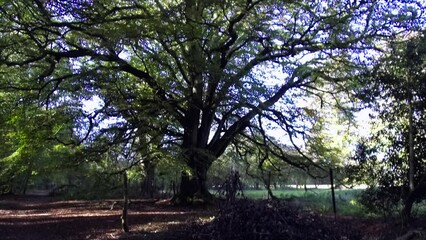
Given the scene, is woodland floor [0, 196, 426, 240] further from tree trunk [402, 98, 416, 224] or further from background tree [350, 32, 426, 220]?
background tree [350, 32, 426, 220]

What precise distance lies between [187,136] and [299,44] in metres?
6.46

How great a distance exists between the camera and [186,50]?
51.3ft

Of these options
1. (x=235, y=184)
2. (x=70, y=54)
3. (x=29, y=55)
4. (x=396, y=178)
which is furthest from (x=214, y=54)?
(x=235, y=184)

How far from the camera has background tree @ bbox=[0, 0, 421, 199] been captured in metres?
12.4

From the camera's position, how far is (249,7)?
43.9 ft

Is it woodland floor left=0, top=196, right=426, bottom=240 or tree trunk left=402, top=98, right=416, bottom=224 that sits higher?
tree trunk left=402, top=98, right=416, bottom=224

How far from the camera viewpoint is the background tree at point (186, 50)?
12.4m

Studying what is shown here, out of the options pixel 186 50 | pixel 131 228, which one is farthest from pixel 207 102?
pixel 131 228

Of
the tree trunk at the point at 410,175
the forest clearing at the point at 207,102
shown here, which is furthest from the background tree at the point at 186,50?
the tree trunk at the point at 410,175

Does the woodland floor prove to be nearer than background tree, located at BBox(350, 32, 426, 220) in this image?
Yes

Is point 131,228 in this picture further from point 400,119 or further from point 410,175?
point 400,119

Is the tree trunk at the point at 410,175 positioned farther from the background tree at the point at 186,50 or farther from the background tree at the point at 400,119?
the background tree at the point at 186,50

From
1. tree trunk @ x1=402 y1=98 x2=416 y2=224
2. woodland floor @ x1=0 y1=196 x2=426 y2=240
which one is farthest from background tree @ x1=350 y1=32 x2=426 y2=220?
woodland floor @ x1=0 y1=196 x2=426 y2=240

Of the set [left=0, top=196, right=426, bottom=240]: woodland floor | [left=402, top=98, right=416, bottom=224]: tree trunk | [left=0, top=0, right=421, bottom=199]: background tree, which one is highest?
[left=0, top=0, right=421, bottom=199]: background tree
